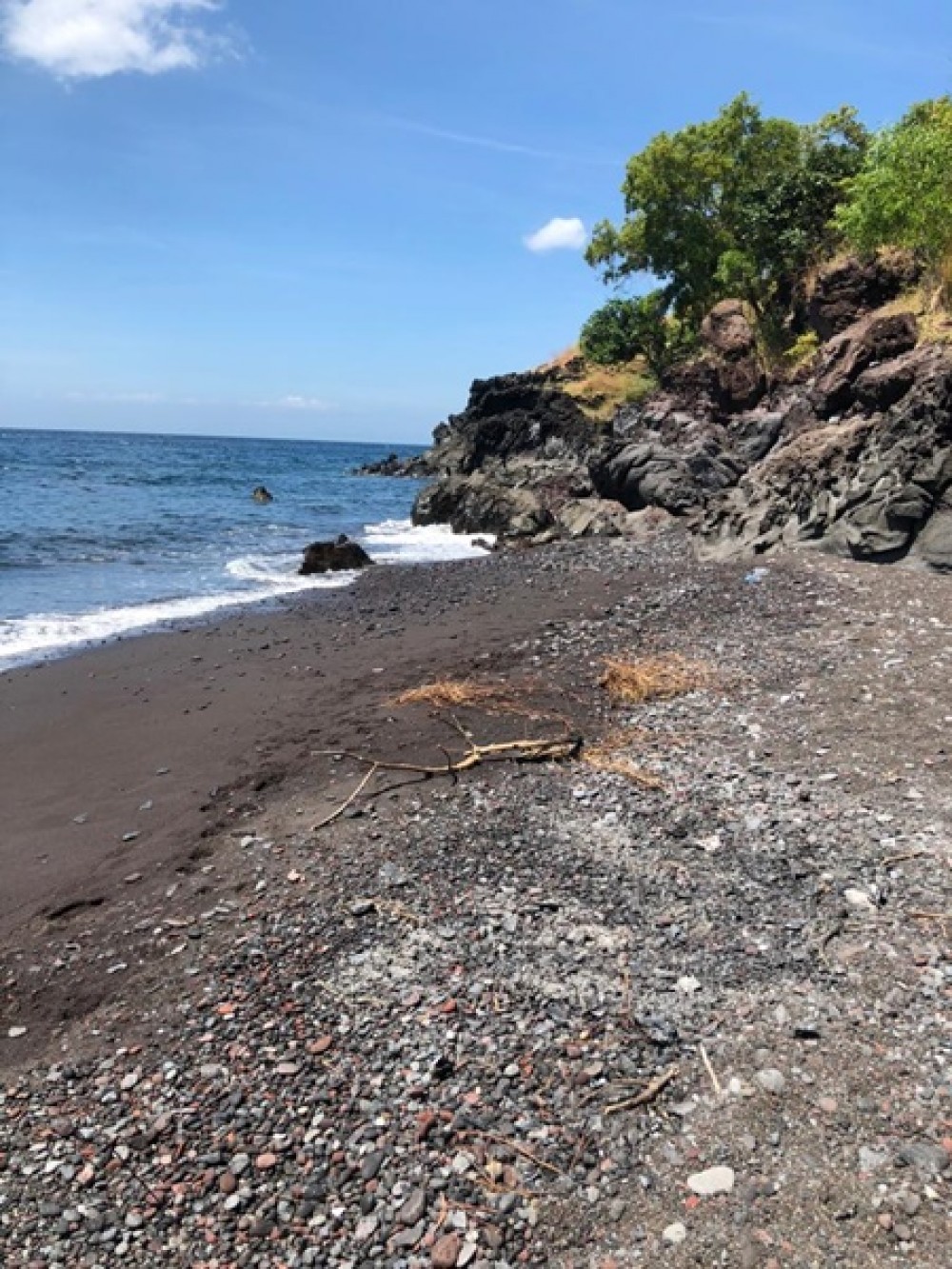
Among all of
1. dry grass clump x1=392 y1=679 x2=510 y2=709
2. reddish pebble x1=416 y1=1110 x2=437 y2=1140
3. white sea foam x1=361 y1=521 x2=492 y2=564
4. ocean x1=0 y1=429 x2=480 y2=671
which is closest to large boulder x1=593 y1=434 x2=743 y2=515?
white sea foam x1=361 y1=521 x2=492 y2=564

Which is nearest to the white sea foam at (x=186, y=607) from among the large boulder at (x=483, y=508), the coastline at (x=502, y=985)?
the large boulder at (x=483, y=508)

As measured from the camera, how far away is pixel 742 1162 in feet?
13.5

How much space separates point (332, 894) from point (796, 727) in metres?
5.05

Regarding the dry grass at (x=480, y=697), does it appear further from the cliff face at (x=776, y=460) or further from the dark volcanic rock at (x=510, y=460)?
the dark volcanic rock at (x=510, y=460)

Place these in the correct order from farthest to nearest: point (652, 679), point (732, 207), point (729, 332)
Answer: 1. point (732, 207)
2. point (729, 332)
3. point (652, 679)

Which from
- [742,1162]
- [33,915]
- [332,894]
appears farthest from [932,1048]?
[33,915]

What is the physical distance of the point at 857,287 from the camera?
28203 millimetres

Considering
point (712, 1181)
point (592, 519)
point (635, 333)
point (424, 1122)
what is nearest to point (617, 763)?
point (424, 1122)

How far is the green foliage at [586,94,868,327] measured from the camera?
3581 centimetres

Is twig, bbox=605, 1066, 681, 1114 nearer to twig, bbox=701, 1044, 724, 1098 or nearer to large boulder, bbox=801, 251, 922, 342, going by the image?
twig, bbox=701, 1044, 724, 1098

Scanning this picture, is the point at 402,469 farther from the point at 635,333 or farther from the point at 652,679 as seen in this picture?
the point at 652,679

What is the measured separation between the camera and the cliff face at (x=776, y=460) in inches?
631

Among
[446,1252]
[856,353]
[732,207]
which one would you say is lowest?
[446,1252]

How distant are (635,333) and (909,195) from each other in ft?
94.3
